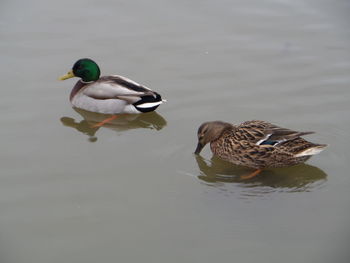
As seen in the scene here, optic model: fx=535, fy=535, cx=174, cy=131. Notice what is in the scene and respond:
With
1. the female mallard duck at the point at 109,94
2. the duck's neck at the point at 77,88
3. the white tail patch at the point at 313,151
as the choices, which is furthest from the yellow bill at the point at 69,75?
the white tail patch at the point at 313,151

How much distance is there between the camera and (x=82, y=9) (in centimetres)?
927

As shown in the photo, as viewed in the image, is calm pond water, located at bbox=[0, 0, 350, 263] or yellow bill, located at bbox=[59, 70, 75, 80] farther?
yellow bill, located at bbox=[59, 70, 75, 80]

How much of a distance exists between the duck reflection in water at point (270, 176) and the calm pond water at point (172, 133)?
21 millimetres

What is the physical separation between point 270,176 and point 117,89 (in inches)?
96.9

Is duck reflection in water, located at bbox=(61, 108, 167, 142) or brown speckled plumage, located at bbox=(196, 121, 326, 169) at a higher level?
brown speckled plumage, located at bbox=(196, 121, 326, 169)

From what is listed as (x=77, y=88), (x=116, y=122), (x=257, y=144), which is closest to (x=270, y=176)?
(x=257, y=144)

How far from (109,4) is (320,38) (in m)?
3.66

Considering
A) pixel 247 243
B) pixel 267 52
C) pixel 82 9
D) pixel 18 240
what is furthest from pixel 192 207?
pixel 82 9

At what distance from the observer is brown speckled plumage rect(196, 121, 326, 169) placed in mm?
5625

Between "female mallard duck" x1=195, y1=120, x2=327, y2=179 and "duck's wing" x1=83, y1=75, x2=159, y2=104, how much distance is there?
46.3 inches

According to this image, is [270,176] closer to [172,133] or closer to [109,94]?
[172,133]

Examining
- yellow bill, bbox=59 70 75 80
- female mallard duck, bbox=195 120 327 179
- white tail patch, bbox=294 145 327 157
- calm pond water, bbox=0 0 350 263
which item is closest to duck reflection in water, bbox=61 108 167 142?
calm pond water, bbox=0 0 350 263

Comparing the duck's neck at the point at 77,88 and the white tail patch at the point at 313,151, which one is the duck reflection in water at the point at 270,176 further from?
the duck's neck at the point at 77,88

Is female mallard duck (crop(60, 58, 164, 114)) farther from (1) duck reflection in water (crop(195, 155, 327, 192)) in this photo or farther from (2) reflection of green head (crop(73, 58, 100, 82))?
(1) duck reflection in water (crop(195, 155, 327, 192))
